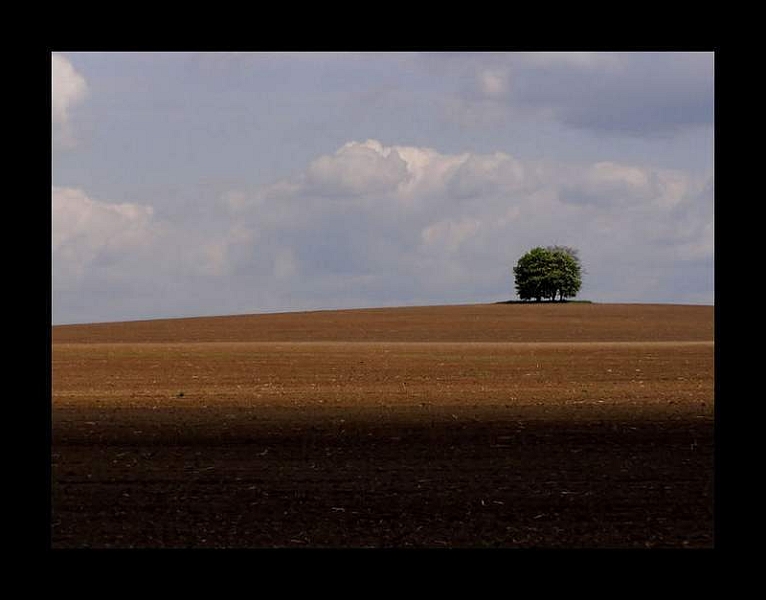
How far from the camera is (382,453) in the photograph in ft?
37.3

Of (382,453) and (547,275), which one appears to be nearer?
(382,453)

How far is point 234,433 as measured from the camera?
13.0 metres

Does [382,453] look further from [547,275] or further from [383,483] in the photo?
[547,275]

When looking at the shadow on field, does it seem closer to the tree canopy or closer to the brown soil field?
the brown soil field

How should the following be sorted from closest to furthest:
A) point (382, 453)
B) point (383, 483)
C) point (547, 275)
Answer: point (383, 483), point (382, 453), point (547, 275)

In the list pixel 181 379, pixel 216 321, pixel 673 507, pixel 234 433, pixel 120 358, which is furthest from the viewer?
pixel 216 321

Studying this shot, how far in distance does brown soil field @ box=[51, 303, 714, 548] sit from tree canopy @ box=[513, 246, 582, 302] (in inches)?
2665

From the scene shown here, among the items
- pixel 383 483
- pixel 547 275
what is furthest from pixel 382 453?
pixel 547 275

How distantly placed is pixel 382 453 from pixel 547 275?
83687mm

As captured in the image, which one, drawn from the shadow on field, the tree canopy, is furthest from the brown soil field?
the tree canopy

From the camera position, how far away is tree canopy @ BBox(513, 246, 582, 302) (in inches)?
3693
